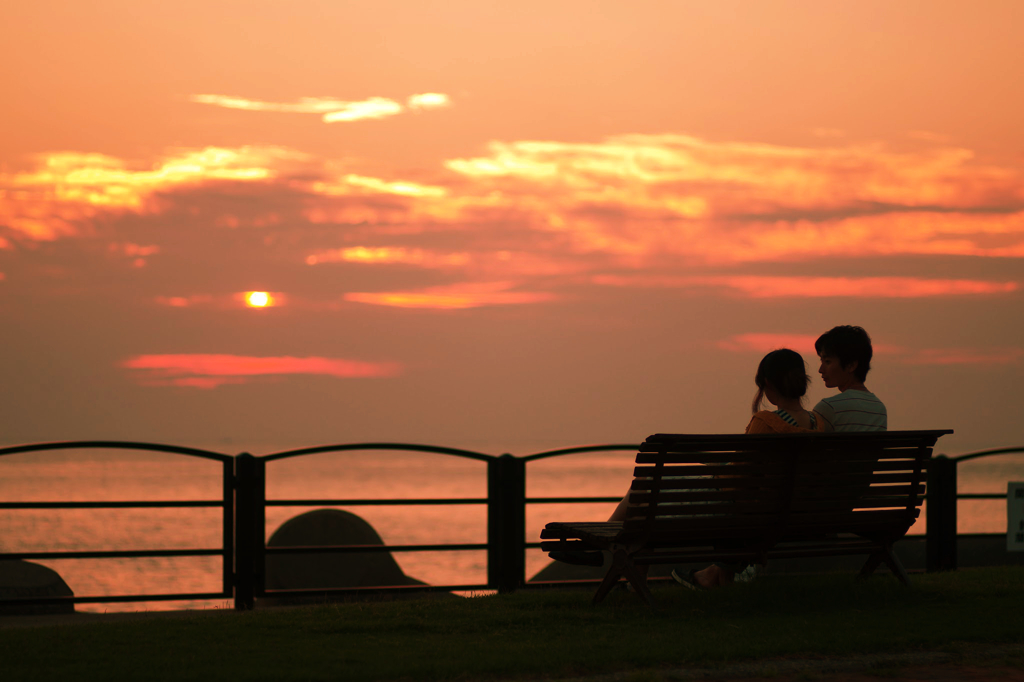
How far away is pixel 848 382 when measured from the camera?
6.85 meters

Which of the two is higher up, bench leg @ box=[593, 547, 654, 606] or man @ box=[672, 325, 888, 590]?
man @ box=[672, 325, 888, 590]

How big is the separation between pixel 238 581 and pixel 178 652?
275 centimetres

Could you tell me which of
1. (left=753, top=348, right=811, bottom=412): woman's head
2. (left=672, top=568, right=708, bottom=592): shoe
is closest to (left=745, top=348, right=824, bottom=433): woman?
(left=753, top=348, right=811, bottom=412): woman's head

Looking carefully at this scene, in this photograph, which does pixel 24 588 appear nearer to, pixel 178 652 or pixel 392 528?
pixel 178 652

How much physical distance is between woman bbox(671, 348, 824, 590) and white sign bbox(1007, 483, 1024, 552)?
2496mm

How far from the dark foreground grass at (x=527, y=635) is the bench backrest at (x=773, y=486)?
1.32 ft

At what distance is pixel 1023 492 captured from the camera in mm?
8141

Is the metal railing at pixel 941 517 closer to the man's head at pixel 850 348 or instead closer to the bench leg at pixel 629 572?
the man's head at pixel 850 348

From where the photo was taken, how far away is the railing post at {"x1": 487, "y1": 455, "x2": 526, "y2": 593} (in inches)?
317

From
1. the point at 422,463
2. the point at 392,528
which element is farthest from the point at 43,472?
the point at 392,528

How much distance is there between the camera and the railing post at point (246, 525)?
25.1 ft

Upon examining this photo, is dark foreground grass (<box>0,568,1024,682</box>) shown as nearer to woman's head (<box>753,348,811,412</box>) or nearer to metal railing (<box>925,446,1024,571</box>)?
woman's head (<box>753,348,811,412</box>)

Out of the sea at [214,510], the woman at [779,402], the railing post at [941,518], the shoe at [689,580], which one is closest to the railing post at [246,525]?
the sea at [214,510]

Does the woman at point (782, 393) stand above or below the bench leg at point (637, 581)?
above
